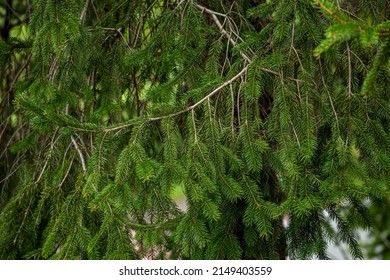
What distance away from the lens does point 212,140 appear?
2445mm

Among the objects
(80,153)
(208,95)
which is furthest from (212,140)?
(80,153)

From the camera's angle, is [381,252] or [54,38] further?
[381,252]

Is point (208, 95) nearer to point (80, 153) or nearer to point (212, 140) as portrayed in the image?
point (212, 140)

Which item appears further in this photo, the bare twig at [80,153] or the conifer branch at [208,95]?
the bare twig at [80,153]

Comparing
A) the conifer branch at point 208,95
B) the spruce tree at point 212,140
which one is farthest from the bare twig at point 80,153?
the conifer branch at point 208,95

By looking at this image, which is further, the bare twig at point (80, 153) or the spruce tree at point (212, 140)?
the bare twig at point (80, 153)

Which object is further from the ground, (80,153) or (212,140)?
(80,153)

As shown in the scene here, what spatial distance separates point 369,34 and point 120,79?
6.29ft

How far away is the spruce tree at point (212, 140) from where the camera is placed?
2.37 meters

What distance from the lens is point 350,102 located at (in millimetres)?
2482

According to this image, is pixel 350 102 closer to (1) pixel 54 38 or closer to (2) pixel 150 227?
(2) pixel 150 227

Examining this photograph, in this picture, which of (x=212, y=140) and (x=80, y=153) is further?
(x=80, y=153)

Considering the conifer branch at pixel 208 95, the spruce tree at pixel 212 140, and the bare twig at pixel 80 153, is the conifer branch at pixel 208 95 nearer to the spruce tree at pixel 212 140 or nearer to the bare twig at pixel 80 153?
the spruce tree at pixel 212 140
